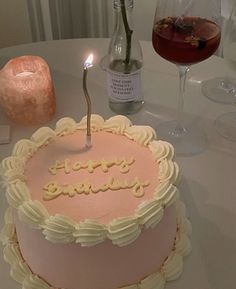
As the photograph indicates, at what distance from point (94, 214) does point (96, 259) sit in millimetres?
55

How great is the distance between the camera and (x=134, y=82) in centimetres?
94

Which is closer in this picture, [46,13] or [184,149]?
[184,149]

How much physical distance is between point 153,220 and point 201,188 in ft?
0.75

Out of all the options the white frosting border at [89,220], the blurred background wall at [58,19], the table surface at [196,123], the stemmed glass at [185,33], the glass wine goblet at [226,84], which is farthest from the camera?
the blurred background wall at [58,19]

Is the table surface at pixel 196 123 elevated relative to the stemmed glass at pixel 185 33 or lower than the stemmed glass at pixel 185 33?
lower

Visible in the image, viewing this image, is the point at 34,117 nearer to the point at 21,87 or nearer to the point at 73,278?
the point at 21,87

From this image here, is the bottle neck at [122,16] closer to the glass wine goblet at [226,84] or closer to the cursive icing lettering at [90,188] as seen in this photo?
the glass wine goblet at [226,84]

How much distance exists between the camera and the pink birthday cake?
0.61 metres

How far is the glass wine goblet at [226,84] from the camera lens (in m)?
0.93

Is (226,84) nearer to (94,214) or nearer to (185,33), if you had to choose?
(185,33)

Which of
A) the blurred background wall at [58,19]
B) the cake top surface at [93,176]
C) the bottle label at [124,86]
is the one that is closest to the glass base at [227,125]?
the bottle label at [124,86]

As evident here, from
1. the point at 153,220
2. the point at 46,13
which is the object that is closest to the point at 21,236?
the point at 153,220

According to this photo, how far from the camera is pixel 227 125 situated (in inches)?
38.1

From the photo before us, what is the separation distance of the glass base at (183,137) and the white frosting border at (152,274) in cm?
18
